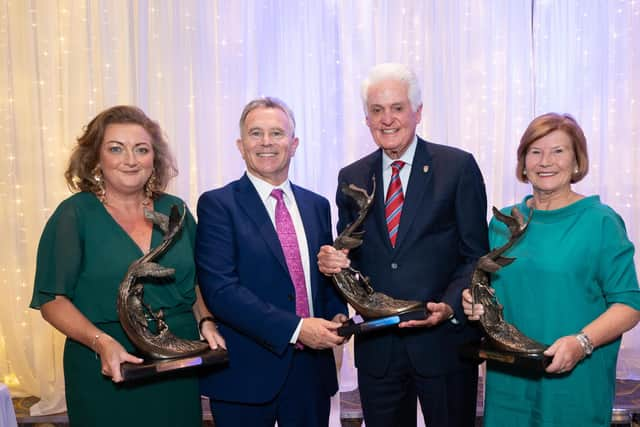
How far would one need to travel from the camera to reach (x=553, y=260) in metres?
2.05

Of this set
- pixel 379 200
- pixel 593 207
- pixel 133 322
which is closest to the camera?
pixel 133 322

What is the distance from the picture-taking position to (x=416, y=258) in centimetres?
215

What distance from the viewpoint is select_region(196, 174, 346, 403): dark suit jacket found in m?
2.04

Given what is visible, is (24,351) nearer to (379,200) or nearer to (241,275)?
(241,275)

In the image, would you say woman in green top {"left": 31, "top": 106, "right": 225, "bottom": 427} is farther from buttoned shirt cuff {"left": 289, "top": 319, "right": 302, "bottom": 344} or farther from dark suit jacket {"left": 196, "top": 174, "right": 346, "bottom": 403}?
buttoned shirt cuff {"left": 289, "top": 319, "right": 302, "bottom": 344}

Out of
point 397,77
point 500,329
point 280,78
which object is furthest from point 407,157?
point 280,78

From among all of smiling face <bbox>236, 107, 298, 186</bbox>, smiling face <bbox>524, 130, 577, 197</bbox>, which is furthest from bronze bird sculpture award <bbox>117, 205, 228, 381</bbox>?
smiling face <bbox>524, 130, 577, 197</bbox>

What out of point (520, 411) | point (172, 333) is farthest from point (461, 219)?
point (172, 333)

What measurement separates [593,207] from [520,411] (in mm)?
761

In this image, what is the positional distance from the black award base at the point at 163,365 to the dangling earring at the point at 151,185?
0.68 metres

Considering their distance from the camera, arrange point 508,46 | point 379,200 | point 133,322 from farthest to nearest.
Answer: point 508,46, point 379,200, point 133,322

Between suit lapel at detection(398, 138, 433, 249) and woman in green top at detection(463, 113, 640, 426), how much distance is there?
31 cm

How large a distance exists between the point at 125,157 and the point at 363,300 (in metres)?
0.99

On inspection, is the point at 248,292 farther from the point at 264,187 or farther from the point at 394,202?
the point at 394,202
